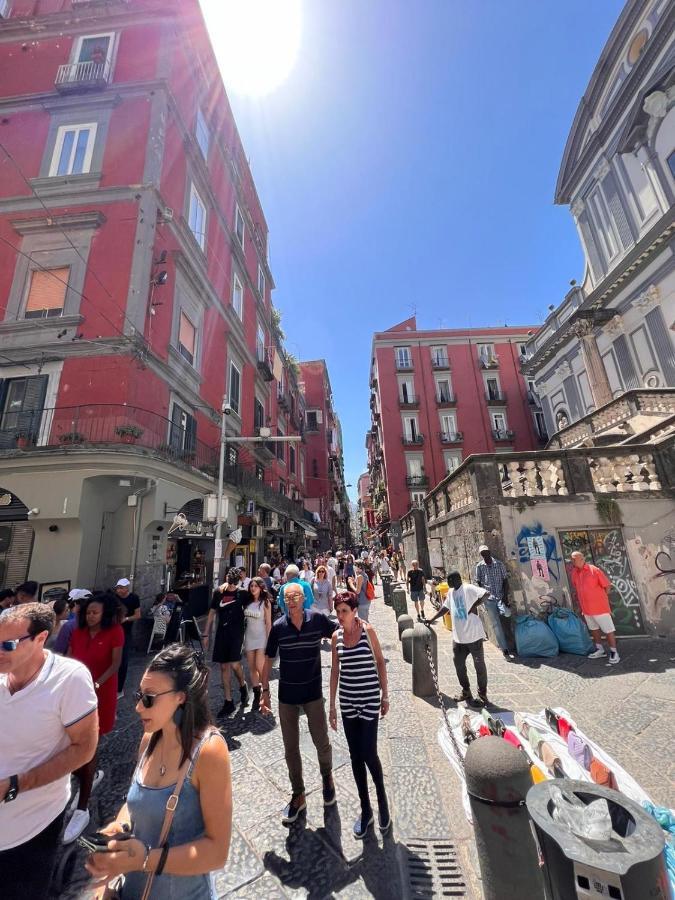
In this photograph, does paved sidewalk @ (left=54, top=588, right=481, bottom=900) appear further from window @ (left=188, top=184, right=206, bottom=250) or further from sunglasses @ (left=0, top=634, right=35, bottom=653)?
window @ (left=188, top=184, right=206, bottom=250)

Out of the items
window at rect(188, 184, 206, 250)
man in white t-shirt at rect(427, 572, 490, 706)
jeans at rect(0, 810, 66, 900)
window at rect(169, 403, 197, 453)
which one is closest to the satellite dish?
window at rect(169, 403, 197, 453)

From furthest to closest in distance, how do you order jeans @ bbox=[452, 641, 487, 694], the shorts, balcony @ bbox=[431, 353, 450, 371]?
balcony @ bbox=[431, 353, 450, 371] < the shorts < jeans @ bbox=[452, 641, 487, 694]

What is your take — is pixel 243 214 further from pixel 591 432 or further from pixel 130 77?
pixel 591 432

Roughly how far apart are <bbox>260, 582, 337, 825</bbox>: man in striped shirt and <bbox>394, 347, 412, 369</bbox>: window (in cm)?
3078

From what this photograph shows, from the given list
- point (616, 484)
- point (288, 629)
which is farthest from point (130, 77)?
point (616, 484)

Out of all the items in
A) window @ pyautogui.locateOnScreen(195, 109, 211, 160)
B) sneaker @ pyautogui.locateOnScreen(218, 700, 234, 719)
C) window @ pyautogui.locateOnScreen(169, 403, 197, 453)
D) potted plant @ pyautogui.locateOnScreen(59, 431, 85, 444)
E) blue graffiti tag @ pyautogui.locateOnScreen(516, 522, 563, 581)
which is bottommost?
sneaker @ pyautogui.locateOnScreen(218, 700, 234, 719)

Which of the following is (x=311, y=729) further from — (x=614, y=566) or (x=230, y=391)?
(x=230, y=391)

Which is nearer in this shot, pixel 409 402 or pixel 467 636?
pixel 467 636

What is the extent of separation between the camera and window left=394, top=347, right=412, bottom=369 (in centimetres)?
3231

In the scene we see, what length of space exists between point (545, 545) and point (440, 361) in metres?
27.4

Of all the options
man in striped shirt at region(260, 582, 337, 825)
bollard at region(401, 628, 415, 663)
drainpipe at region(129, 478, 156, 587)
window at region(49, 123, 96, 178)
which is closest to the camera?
man in striped shirt at region(260, 582, 337, 825)

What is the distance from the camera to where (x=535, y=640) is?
20.2ft

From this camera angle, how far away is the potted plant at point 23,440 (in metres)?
8.63

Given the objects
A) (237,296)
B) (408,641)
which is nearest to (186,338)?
(237,296)
